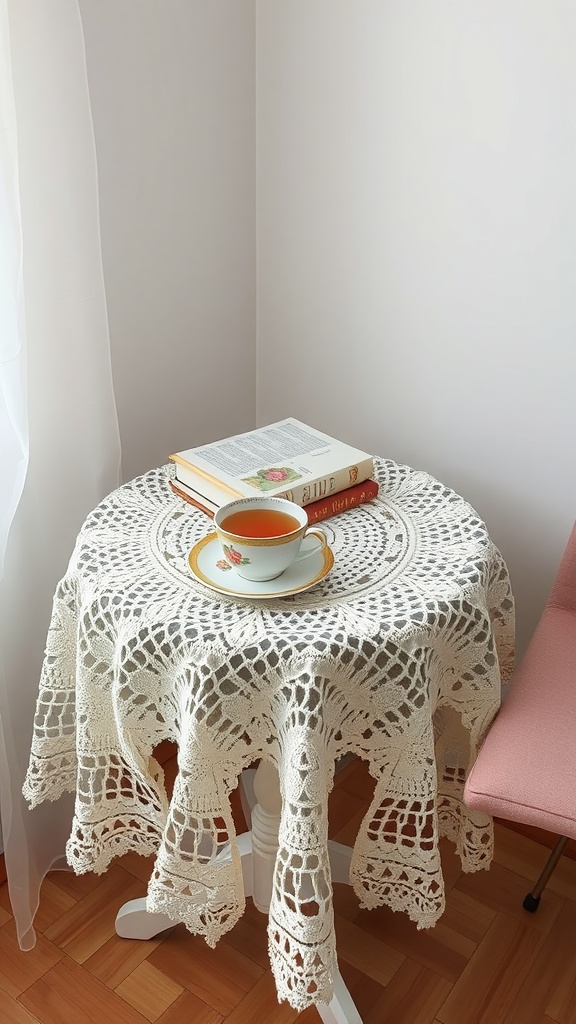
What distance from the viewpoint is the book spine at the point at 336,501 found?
128 cm

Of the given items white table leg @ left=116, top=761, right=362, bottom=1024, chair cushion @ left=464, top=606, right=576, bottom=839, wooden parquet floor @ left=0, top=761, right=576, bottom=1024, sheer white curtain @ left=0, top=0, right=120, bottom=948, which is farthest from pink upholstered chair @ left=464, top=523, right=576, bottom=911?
sheer white curtain @ left=0, top=0, right=120, bottom=948

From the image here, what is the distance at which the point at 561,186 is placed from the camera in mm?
1309

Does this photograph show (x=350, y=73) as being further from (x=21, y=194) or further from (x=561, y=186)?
(x=21, y=194)

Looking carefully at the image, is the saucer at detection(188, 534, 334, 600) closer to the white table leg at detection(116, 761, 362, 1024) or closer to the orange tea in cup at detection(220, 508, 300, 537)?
the orange tea in cup at detection(220, 508, 300, 537)

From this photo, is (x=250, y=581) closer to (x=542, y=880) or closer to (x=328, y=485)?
(x=328, y=485)

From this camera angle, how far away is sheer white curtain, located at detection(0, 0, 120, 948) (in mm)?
1140

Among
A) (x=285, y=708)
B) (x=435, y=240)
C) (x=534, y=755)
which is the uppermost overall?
(x=435, y=240)

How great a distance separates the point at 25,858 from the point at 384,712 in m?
0.72

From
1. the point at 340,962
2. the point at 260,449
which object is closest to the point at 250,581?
the point at 260,449

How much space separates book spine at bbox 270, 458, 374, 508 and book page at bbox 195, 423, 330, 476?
3.0 inches

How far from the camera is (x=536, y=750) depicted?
3.65 feet

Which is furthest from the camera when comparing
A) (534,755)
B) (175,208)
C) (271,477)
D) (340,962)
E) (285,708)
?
(175,208)

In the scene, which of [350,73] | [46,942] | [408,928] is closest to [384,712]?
[408,928]

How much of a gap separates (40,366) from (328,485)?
45 cm
